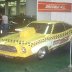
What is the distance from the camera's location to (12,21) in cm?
2111

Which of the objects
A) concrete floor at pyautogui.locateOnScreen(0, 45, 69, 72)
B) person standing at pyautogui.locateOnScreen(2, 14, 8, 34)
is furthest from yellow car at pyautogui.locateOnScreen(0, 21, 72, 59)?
person standing at pyautogui.locateOnScreen(2, 14, 8, 34)

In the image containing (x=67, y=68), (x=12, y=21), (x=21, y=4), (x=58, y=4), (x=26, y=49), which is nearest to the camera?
(x=67, y=68)

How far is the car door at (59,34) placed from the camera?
12.4 m

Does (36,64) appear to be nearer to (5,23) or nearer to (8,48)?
(8,48)

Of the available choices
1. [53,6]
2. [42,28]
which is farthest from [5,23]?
[42,28]

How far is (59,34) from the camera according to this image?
41.2ft

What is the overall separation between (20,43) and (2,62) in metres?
→ 1.12

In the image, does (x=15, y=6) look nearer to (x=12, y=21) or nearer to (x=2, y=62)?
(x=12, y=21)

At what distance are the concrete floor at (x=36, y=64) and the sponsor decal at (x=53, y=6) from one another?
17.4 feet

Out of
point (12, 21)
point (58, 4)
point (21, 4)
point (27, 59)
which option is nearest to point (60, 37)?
point (27, 59)

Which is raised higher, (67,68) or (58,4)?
(58,4)

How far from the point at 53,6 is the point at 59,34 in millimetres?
5497

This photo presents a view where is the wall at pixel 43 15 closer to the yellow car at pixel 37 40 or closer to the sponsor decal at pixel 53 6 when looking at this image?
the sponsor decal at pixel 53 6

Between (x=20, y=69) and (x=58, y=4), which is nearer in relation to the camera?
(x=20, y=69)
